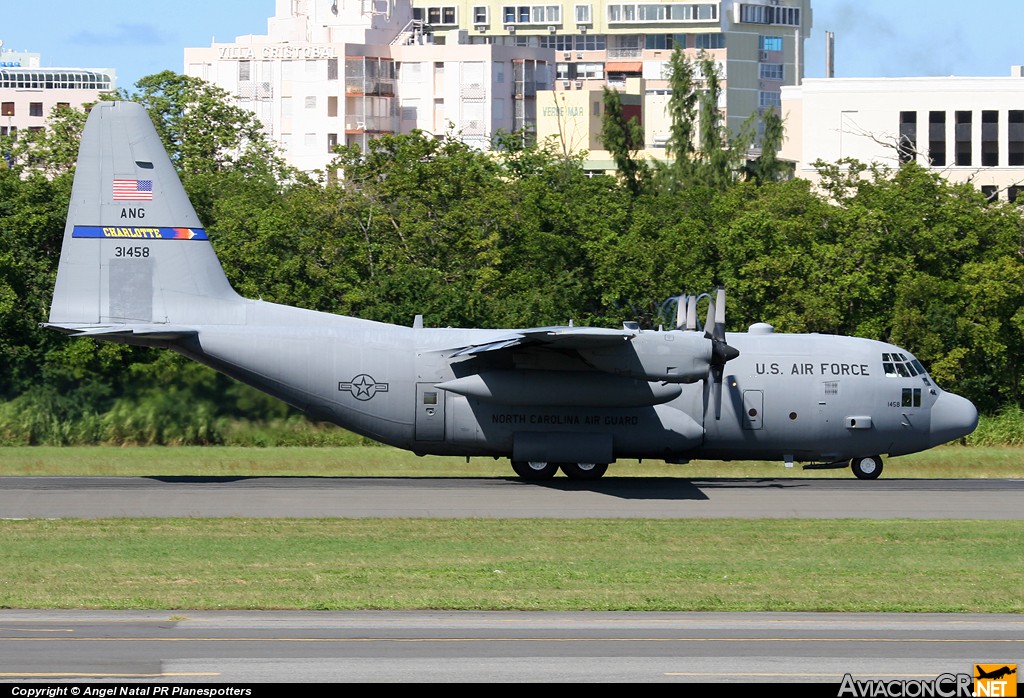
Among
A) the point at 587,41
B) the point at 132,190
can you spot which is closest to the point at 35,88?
the point at 587,41

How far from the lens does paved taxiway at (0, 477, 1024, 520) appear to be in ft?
85.5

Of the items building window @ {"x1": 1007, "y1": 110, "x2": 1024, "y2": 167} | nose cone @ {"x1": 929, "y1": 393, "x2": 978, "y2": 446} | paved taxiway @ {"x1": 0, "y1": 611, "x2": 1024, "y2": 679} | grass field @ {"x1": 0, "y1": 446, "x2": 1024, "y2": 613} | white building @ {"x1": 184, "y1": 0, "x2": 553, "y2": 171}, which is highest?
white building @ {"x1": 184, "y1": 0, "x2": 553, "y2": 171}

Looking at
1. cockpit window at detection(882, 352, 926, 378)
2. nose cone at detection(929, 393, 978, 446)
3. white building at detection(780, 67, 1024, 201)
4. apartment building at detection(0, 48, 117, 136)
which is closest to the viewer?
cockpit window at detection(882, 352, 926, 378)

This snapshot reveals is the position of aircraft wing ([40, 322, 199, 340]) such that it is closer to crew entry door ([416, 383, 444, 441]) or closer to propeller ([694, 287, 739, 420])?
crew entry door ([416, 383, 444, 441])

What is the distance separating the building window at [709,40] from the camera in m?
195

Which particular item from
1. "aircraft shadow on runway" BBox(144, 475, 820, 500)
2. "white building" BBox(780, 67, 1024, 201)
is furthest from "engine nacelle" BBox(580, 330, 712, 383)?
"white building" BBox(780, 67, 1024, 201)

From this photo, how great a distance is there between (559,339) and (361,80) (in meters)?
117

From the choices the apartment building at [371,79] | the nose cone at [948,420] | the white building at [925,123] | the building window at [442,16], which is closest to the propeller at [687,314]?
the nose cone at [948,420]

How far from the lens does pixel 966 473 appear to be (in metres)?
35.4

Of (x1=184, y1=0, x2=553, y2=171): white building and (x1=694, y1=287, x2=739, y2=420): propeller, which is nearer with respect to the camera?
(x1=694, y1=287, x2=739, y2=420): propeller

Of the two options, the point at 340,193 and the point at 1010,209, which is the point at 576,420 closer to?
A: the point at 340,193

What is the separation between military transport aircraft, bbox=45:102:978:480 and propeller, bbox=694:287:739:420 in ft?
0.14

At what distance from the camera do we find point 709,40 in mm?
196000

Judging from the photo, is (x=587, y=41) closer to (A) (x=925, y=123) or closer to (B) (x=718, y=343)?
(A) (x=925, y=123)
